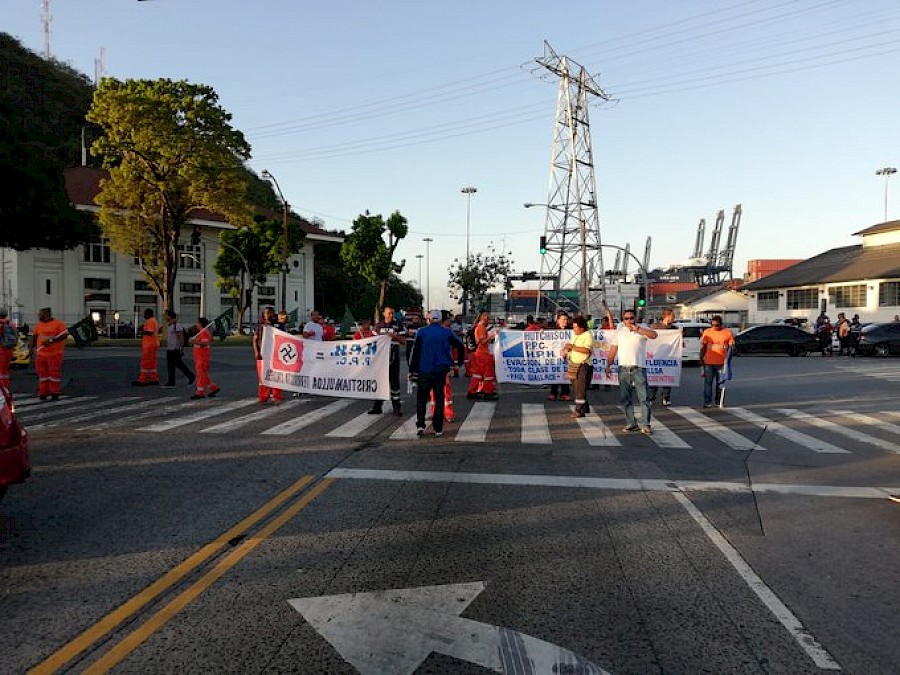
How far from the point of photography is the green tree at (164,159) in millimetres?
38906

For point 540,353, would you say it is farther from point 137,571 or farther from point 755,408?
point 137,571

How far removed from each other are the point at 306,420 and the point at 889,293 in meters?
43.6

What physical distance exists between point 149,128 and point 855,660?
4184cm

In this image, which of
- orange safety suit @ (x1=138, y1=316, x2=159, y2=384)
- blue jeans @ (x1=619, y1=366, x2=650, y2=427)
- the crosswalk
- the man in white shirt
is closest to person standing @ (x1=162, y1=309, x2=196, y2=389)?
orange safety suit @ (x1=138, y1=316, x2=159, y2=384)

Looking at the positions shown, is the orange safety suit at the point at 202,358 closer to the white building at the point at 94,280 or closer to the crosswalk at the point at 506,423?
the crosswalk at the point at 506,423

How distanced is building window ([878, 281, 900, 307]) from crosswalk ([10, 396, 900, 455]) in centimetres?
3493

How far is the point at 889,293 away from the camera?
144ft

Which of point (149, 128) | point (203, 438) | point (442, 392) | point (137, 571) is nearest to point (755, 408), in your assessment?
point (442, 392)

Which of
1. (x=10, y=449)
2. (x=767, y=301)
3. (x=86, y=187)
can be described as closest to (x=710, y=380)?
(x=10, y=449)

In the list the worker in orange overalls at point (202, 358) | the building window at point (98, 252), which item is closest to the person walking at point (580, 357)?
the worker in orange overalls at point (202, 358)

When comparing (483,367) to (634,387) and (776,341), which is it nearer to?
(634,387)

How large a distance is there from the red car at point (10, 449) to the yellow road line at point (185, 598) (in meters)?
1.92

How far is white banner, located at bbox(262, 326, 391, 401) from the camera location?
13.2 metres

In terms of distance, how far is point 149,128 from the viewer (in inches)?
1529
